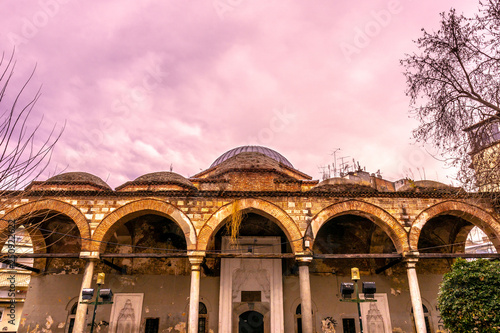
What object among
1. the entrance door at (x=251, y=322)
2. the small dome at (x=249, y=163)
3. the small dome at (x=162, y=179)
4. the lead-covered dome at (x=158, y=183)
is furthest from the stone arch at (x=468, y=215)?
the small dome at (x=162, y=179)

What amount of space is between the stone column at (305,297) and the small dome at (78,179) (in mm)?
8053

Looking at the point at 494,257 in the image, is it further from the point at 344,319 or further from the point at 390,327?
→ the point at 344,319

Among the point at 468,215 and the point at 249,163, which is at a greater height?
the point at 249,163

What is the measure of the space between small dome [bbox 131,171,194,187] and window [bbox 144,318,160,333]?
4811mm

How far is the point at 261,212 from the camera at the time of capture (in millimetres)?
10031

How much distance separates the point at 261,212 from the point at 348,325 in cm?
528

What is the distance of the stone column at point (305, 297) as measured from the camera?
8.64m

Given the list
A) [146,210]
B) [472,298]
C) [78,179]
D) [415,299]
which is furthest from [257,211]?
[78,179]

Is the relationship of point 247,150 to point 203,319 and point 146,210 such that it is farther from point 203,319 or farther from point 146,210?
point 203,319

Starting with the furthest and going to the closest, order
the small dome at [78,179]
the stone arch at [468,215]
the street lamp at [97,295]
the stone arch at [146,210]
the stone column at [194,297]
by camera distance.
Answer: the small dome at [78,179] < the stone arch at [468,215] < the stone arch at [146,210] < the stone column at [194,297] < the street lamp at [97,295]

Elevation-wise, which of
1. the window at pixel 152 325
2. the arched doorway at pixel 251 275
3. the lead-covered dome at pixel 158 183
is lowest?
the window at pixel 152 325

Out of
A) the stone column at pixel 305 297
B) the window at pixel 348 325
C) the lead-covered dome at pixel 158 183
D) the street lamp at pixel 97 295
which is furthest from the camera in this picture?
the lead-covered dome at pixel 158 183

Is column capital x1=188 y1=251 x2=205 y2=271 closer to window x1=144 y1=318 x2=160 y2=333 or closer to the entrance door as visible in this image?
the entrance door

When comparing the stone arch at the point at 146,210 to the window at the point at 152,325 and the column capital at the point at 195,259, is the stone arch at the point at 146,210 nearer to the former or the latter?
the column capital at the point at 195,259
